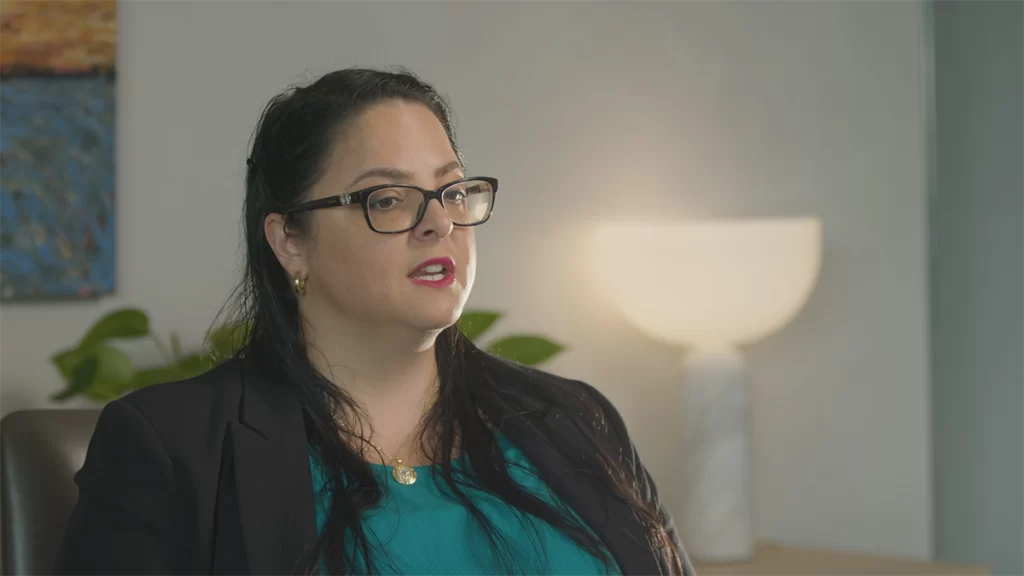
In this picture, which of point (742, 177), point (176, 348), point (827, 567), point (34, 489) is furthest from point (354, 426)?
point (742, 177)

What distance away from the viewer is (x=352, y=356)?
59.8 inches

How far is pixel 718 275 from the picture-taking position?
2479mm

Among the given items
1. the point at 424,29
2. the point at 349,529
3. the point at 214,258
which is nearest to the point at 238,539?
the point at 349,529

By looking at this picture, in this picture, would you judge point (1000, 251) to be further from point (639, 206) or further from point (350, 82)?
point (350, 82)

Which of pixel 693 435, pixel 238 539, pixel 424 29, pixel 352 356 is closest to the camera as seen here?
pixel 238 539

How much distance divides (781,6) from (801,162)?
39 centimetres

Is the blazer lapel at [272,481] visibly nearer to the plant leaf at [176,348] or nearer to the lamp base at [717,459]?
the plant leaf at [176,348]

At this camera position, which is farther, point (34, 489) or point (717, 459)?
point (717, 459)

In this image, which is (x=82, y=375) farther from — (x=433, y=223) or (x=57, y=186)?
(x=433, y=223)

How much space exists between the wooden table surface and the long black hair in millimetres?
935

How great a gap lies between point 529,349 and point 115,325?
2.81ft

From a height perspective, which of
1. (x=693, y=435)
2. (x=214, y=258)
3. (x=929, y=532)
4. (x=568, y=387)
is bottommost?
(x=929, y=532)

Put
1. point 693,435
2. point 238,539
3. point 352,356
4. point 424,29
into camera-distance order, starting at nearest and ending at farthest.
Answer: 1. point 238,539
2. point 352,356
3. point 693,435
4. point 424,29

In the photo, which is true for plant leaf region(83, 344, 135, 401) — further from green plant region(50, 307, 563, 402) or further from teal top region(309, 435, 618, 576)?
teal top region(309, 435, 618, 576)
